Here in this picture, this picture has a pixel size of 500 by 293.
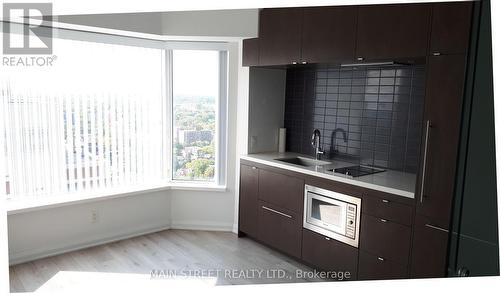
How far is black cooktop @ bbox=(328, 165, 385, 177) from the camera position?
3.00 meters

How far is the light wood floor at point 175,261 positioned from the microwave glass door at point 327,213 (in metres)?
0.50

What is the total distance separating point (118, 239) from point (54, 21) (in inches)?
86.6

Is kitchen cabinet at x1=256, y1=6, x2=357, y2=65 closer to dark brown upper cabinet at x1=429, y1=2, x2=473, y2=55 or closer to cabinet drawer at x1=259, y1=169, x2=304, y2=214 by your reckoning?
dark brown upper cabinet at x1=429, y1=2, x2=473, y2=55

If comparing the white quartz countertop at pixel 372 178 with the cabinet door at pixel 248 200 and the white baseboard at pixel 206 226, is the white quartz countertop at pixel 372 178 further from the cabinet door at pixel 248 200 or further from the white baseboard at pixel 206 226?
the white baseboard at pixel 206 226

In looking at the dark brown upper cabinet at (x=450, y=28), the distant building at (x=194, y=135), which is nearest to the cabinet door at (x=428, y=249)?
the dark brown upper cabinet at (x=450, y=28)

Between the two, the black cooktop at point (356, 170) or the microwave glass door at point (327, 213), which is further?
the black cooktop at point (356, 170)

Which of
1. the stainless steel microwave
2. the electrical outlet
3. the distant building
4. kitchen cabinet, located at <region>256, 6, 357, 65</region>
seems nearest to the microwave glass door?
the stainless steel microwave

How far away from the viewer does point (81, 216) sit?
3604mm

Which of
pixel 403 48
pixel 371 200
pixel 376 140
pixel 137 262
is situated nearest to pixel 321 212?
pixel 371 200

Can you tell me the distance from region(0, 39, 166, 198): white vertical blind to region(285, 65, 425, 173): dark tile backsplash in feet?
5.15

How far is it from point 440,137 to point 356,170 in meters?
1.00

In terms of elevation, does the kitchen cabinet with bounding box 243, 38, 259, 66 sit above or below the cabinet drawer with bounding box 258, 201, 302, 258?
above

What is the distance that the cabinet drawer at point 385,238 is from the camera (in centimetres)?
251

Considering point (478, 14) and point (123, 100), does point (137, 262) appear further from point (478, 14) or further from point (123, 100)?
point (478, 14)
